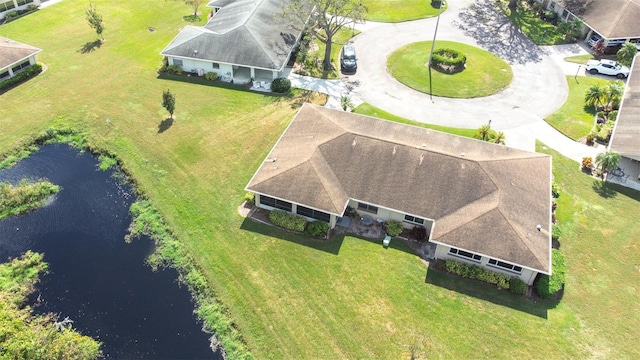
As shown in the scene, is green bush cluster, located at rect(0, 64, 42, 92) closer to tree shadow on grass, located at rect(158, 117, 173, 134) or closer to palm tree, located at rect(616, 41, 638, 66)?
tree shadow on grass, located at rect(158, 117, 173, 134)

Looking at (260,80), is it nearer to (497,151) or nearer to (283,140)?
(283,140)

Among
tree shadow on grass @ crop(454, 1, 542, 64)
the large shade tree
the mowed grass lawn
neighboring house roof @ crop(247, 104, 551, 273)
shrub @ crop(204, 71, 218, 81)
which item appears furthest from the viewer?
tree shadow on grass @ crop(454, 1, 542, 64)

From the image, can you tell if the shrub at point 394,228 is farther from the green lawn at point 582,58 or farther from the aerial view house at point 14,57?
the aerial view house at point 14,57

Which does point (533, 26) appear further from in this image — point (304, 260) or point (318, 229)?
point (304, 260)

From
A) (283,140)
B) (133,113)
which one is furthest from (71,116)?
(283,140)

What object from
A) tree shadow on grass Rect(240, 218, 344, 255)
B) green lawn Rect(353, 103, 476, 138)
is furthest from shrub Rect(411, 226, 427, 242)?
green lawn Rect(353, 103, 476, 138)
